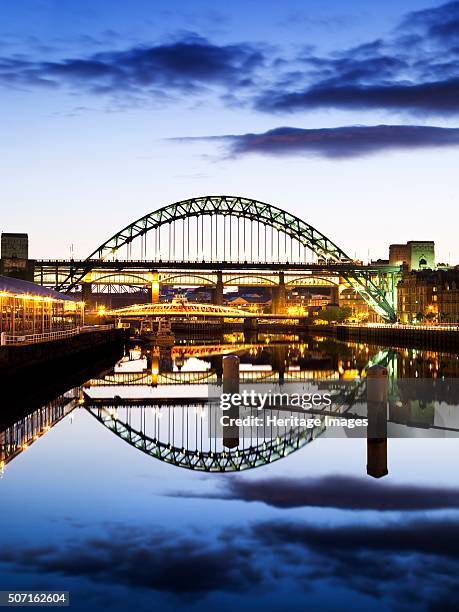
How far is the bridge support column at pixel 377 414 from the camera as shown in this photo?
16750mm

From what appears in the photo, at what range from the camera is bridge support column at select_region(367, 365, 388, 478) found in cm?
1675

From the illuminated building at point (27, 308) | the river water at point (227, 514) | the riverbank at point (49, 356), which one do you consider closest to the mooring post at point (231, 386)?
the river water at point (227, 514)

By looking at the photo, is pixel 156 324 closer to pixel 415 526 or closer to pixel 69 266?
pixel 69 266

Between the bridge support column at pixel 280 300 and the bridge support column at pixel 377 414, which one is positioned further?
the bridge support column at pixel 280 300

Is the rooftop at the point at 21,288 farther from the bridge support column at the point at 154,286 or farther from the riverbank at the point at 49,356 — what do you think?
the bridge support column at the point at 154,286

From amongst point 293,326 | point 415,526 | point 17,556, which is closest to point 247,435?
point 415,526

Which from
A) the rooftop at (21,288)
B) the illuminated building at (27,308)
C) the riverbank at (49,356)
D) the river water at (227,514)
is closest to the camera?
the river water at (227,514)

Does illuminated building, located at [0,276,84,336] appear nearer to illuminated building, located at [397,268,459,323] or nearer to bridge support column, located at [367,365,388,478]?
bridge support column, located at [367,365,388,478]

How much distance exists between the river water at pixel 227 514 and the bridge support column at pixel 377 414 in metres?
0.08

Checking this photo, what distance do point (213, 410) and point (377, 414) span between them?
51.5 feet

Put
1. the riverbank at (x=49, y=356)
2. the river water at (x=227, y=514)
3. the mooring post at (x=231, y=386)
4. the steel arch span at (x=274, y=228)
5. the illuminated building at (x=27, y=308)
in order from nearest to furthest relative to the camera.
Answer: the river water at (x=227, y=514), the mooring post at (x=231, y=386), the riverbank at (x=49, y=356), the illuminated building at (x=27, y=308), the steel arch span at (x=274, y=228)

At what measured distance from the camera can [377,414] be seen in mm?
16938

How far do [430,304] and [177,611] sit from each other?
132m

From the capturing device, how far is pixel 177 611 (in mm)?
11117
